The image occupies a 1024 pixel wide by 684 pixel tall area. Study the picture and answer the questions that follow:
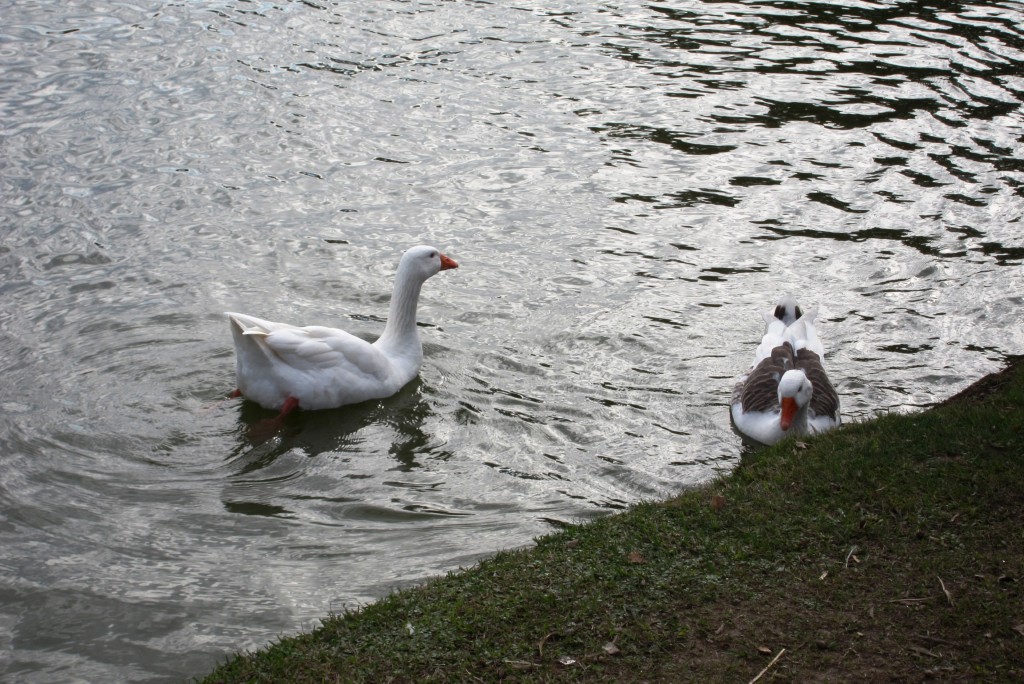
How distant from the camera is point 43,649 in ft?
19.2

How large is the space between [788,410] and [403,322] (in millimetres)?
3345

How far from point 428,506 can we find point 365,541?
620 millimetres

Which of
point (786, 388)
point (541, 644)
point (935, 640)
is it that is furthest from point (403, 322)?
point (935, 640)

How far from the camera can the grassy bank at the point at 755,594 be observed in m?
5.14

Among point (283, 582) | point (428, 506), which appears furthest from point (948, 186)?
point (283, 582)

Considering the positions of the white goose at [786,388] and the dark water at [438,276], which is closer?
the dark water at [438,276]

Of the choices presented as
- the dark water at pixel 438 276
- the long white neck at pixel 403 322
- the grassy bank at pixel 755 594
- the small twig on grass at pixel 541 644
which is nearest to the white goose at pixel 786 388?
the dark water at pixel 438 276

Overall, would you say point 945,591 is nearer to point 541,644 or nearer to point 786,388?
point 541,644

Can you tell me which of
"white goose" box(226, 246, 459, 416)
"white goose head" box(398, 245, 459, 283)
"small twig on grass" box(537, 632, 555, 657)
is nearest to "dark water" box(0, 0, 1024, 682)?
"white goose" box(226, 246, 459, 416)

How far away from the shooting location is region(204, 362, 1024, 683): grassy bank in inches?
203

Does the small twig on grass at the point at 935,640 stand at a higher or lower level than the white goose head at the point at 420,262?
lower

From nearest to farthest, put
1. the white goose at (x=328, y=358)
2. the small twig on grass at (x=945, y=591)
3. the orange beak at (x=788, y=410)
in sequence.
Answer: the small twig on grass at (x=945, y=591) < the orange beak at (x=788, y=410) < the white goose at (x=328, y=358)

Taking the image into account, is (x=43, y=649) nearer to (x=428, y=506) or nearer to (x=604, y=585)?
(x=428, y=506)

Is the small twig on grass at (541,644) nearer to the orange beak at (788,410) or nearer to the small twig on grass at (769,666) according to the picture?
the small twig on grass at (769,666)
